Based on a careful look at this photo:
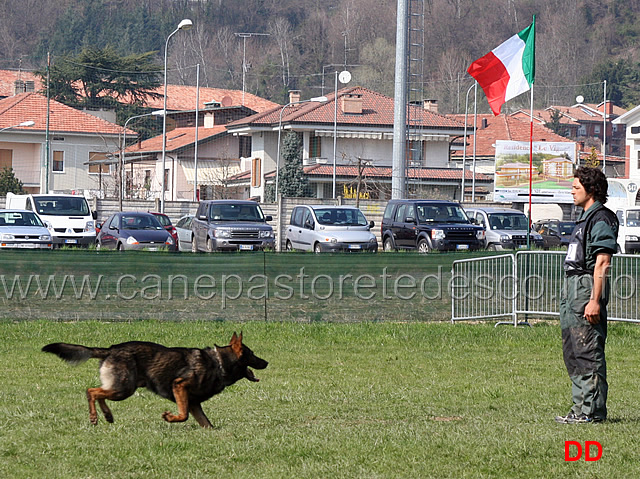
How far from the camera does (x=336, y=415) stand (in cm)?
873

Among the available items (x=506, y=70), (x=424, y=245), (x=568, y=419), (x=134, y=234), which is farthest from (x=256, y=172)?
(x=568, y=419)

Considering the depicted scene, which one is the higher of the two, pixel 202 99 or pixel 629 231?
pixel 202 99

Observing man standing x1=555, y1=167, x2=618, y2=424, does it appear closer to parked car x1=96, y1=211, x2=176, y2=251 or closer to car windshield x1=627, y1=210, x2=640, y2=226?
parked car x1=96, y1=211, x2=176, y2=251

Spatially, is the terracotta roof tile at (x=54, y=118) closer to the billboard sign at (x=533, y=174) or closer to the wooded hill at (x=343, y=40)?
the billboard sign at (x=533, y=174)

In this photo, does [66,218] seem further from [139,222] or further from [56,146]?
[56,146]

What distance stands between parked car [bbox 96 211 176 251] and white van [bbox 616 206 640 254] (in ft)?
58.6

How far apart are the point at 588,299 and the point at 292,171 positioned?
5289 centimetres

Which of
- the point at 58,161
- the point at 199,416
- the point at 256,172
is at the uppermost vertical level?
the point at 58,161

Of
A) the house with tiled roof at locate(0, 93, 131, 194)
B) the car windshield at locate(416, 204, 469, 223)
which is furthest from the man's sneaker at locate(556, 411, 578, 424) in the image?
the house with tiled roof at locate(0, 93, 131, 194)

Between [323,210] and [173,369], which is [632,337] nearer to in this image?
[173,369]

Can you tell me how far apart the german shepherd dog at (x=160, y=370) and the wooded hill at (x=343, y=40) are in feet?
367

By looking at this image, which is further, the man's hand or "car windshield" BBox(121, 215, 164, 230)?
"car windshield" BBox(121, 215, 164, 230)

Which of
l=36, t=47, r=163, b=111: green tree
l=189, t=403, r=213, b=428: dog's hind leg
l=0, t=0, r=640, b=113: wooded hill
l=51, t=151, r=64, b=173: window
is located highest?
l=0, t=0, r=640, b=113: wooded hill

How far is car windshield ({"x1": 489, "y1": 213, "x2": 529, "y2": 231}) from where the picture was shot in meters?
32.3
